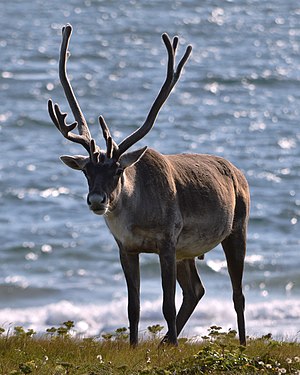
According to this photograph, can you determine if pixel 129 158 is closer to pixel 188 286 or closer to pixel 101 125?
pixel 101 125

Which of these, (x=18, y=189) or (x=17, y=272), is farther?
(x=18, y=189)

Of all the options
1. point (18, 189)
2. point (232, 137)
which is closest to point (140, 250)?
point (18, 189)

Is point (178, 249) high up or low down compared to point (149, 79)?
up

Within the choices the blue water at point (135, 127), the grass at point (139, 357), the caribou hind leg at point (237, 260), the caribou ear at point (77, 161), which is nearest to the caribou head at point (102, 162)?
the caribou ear at point (77, 161)

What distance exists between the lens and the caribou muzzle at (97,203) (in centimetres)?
841

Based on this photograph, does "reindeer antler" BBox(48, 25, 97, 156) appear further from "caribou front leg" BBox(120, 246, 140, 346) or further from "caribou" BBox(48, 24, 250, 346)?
"caribou front leg" BBox(120, 246, 140, 346)

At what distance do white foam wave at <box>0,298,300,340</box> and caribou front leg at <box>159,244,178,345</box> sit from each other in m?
6.58

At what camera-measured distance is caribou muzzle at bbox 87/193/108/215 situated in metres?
8.41

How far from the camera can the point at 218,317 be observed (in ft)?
54.9

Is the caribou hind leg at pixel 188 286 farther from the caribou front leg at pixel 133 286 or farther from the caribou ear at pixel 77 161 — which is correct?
the caribou ear at pixel 77 161

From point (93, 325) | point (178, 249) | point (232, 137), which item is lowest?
point (232, 137)

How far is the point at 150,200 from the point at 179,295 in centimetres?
850

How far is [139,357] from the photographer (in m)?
8.70

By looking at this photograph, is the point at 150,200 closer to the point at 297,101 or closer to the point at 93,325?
the point at 93,325
